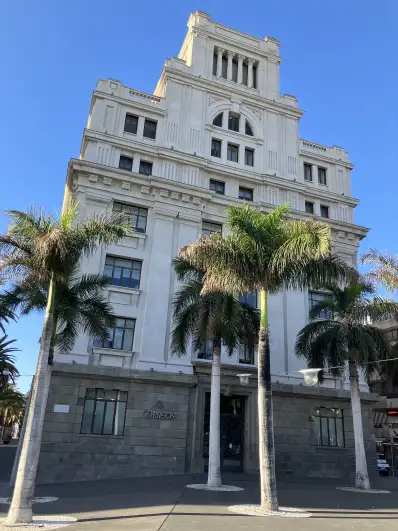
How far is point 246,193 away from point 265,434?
19.1 m

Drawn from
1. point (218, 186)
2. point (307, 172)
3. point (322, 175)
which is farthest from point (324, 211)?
point (218, 186)

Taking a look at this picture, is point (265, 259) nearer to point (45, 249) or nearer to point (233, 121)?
point (45, 249)

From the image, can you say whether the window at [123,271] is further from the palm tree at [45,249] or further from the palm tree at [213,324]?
the palm tree at [45,249]

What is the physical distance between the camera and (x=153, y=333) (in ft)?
78.2

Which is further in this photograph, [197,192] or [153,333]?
[197,192]

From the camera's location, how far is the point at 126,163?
2741cm

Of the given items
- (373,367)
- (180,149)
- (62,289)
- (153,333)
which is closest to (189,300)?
(153,333)

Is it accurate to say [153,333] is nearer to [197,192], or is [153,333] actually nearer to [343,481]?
[197,192]

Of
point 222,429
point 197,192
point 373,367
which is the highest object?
point 197,192

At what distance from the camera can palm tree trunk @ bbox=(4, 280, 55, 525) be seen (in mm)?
11070

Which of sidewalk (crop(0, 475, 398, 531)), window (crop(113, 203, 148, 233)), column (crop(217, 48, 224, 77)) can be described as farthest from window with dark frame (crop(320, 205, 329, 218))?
sidewalk (crop(0, 475, 398, 531))

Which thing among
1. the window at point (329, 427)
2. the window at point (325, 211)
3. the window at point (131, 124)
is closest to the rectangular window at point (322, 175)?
the window at point (325, 211)

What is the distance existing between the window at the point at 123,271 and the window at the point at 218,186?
24.4ft

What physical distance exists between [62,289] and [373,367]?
636 inches
